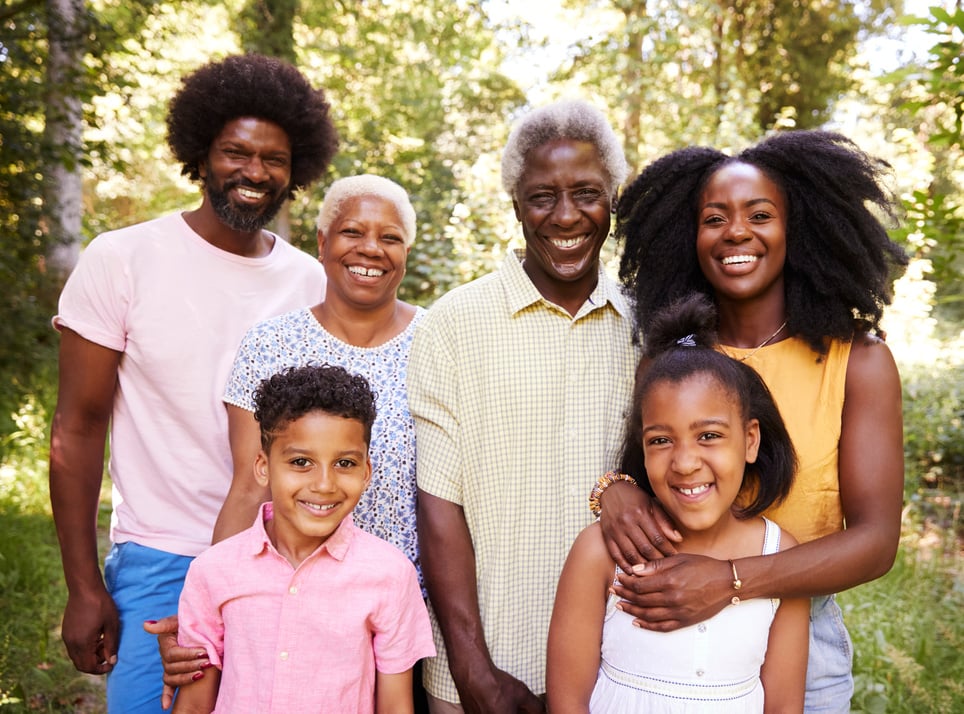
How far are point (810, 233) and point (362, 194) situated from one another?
136 centimetres

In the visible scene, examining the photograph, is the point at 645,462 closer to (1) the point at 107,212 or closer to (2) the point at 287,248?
(2) the point at 287,248

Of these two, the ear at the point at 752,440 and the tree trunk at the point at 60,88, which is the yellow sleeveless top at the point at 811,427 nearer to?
the ear at the point at 752,440

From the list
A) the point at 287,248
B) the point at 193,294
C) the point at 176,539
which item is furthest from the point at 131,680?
the point at 287,248

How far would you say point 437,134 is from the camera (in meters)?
12.7

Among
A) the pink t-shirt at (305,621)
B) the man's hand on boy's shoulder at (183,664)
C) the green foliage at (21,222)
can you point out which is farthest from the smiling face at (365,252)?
the green foliage at (21,222)

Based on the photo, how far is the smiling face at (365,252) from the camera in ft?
8.57

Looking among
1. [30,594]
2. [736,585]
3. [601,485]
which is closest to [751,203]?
[601,485]

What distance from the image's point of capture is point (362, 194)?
271cm

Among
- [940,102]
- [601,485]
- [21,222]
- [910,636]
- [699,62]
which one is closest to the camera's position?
[601,485]

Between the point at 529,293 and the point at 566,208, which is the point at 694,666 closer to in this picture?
the point at 529,293

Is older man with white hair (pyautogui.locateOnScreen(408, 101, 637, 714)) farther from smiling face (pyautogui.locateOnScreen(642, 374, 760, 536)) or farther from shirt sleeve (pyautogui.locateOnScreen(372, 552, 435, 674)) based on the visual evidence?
smiling face (pyautogui.locateOnScreen(642, 374, 760, 536))

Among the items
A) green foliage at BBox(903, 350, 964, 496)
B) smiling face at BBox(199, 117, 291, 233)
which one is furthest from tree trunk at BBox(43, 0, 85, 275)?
green foliage at BBox(903, 350, 964, 496)

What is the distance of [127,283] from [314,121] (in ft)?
3.29

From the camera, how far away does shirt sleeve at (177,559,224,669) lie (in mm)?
2146
